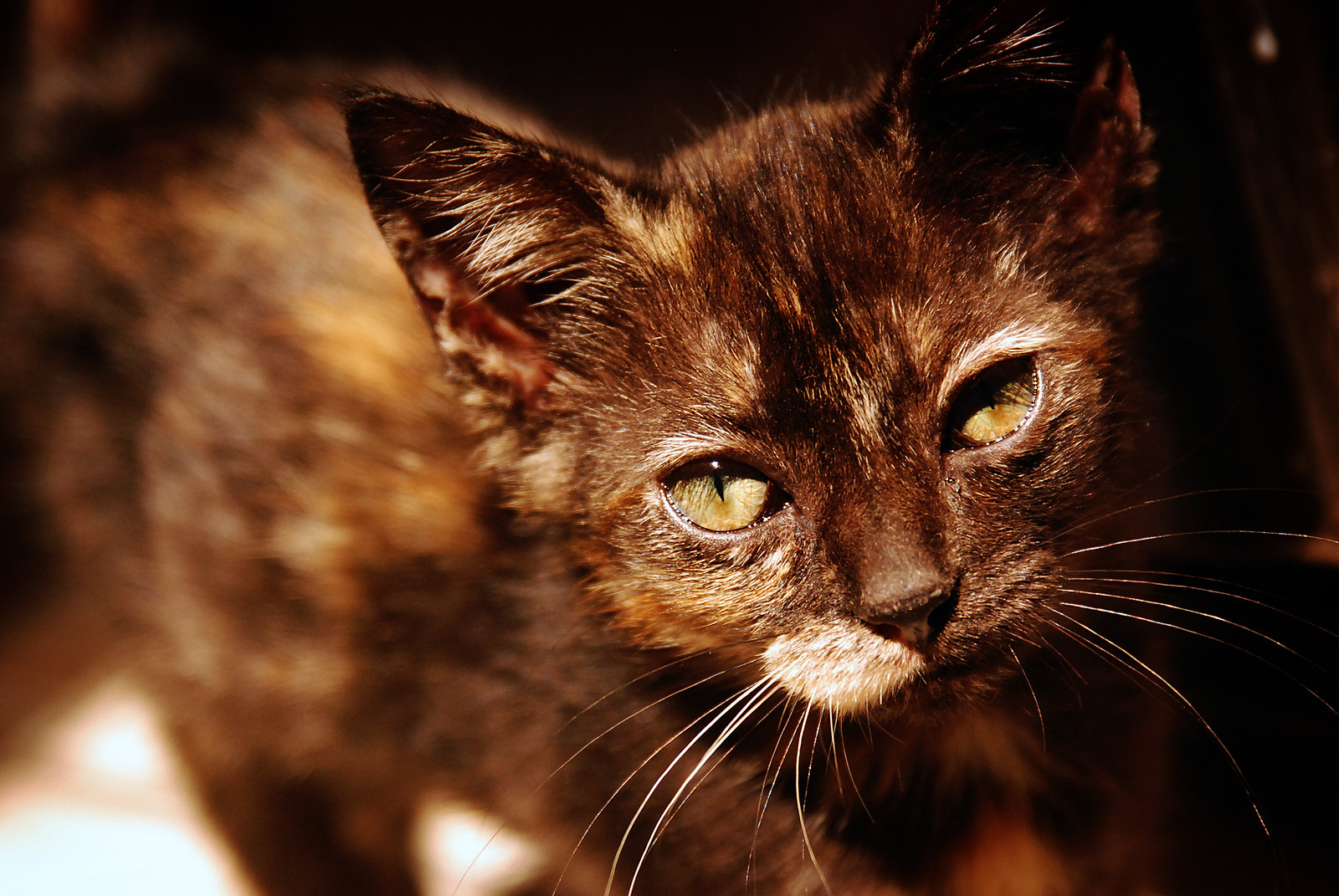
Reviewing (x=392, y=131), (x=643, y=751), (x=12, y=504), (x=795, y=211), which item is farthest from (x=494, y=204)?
(x=12, y=504)

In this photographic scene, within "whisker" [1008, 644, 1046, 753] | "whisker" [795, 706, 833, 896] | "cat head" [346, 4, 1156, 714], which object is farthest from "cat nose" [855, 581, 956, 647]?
"whisker" [795, 706, 833, 896]

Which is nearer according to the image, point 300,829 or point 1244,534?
point 1244,534

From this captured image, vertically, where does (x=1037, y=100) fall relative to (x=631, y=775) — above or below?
above

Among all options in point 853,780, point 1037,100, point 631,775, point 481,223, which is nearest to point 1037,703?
point 853,780

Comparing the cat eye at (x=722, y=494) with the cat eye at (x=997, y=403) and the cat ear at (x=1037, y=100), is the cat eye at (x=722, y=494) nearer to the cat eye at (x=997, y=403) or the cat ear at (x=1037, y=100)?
the cat eye at (x=997, y=403)

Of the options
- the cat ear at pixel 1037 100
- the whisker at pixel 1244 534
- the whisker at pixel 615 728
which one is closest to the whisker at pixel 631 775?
the whisker at pixel 615 728

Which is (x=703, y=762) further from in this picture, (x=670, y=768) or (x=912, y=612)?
(x=912, y=612)
